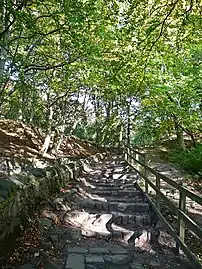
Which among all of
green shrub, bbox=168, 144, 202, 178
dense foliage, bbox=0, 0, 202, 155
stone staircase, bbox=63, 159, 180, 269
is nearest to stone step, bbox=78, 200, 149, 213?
stone staircase, bbox=63, 159, 180, 269

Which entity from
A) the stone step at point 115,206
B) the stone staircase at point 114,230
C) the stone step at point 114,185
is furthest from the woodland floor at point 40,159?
the stone step at point 115,206

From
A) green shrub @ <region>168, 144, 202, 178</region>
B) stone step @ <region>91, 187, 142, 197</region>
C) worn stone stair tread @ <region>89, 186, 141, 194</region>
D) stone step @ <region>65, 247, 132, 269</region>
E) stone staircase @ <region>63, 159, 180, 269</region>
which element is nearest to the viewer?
stone step @ <region>65, 247, 132, 269</region>

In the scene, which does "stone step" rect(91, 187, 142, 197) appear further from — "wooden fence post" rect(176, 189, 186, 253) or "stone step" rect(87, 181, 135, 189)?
"wooden fence post" rect(176, 189, 186, 253)

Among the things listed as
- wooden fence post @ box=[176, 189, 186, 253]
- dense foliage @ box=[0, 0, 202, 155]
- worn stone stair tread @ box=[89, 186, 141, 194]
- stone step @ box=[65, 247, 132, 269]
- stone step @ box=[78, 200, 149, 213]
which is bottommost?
stone step @ box=[65, 247, 132, 269]

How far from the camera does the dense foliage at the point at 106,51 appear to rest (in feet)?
20.6

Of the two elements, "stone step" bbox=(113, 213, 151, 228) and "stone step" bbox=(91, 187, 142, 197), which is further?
"stone step" bbox=(91, 187, 142, 197)

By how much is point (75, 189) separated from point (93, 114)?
1964 cm

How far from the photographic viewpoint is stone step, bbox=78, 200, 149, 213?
6629 mm

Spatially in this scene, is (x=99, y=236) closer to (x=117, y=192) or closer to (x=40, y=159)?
(x=117, y=192)

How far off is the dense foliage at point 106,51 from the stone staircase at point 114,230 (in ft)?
9.90

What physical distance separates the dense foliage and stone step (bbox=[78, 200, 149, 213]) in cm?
293

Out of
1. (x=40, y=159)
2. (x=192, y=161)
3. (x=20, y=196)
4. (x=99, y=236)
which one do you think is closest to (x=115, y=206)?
(x=99, y=236)

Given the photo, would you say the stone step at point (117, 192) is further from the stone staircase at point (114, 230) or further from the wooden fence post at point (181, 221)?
the wooden fence post at point (181, 221)

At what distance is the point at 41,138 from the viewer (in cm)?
1928
